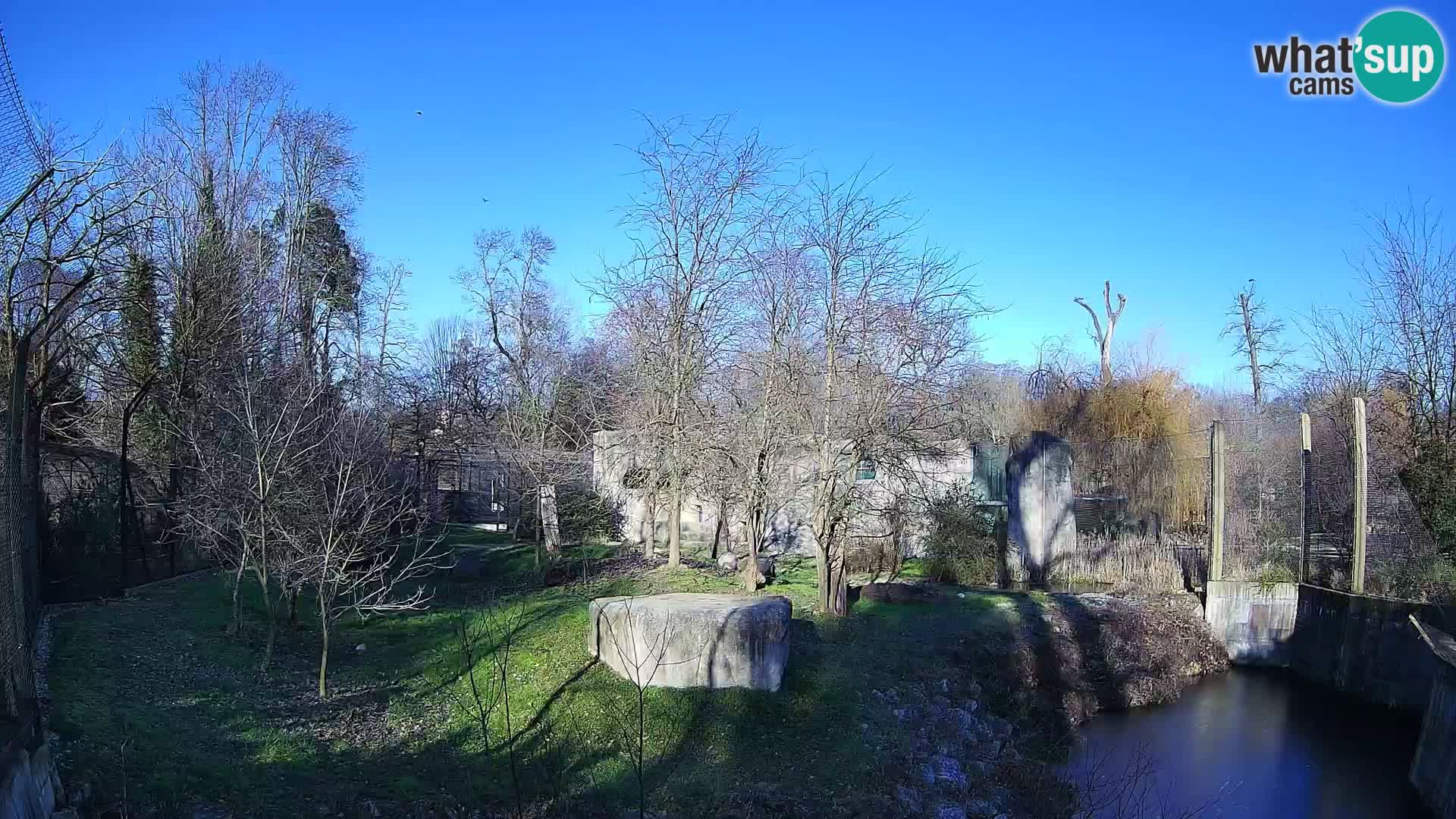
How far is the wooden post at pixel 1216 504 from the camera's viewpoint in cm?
1445

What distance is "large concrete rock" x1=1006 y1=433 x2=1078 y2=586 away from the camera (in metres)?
16.0

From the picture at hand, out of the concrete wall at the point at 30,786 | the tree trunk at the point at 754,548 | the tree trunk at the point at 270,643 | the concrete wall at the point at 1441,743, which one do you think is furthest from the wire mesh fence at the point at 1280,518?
the concrete wall at the point at 30,786

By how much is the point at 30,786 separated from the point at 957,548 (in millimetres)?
13222

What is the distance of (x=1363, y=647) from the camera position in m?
12.1

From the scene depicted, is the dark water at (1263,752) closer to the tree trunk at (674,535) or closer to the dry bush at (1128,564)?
the dry bush at (1128,564)

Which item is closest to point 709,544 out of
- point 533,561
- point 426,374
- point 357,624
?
point 533,561

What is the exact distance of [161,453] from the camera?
1589 cm

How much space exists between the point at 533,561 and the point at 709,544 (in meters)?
3.61

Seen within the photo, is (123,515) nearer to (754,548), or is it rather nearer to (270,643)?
(270,643)

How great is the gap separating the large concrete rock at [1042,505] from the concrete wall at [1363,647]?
12.2ft

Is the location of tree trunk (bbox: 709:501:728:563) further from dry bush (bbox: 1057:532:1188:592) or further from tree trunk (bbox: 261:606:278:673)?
tree trunk (bbox: 261:606:278:673)

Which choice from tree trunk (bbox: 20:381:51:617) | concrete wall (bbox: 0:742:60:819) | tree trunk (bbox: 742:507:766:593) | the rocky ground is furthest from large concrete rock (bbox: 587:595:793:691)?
tree trunk (bbox: 20:381:51:617)

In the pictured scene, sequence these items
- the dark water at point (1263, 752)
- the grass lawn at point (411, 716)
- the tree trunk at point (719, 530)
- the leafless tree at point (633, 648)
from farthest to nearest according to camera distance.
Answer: the tree trunk at point (719, 530)
the dark water at point (1263, 752)
the leafless tree at point (633, 648)
the grass lawn at point (411, 716)

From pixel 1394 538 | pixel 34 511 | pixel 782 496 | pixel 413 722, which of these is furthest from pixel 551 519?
pixel 1394 538
